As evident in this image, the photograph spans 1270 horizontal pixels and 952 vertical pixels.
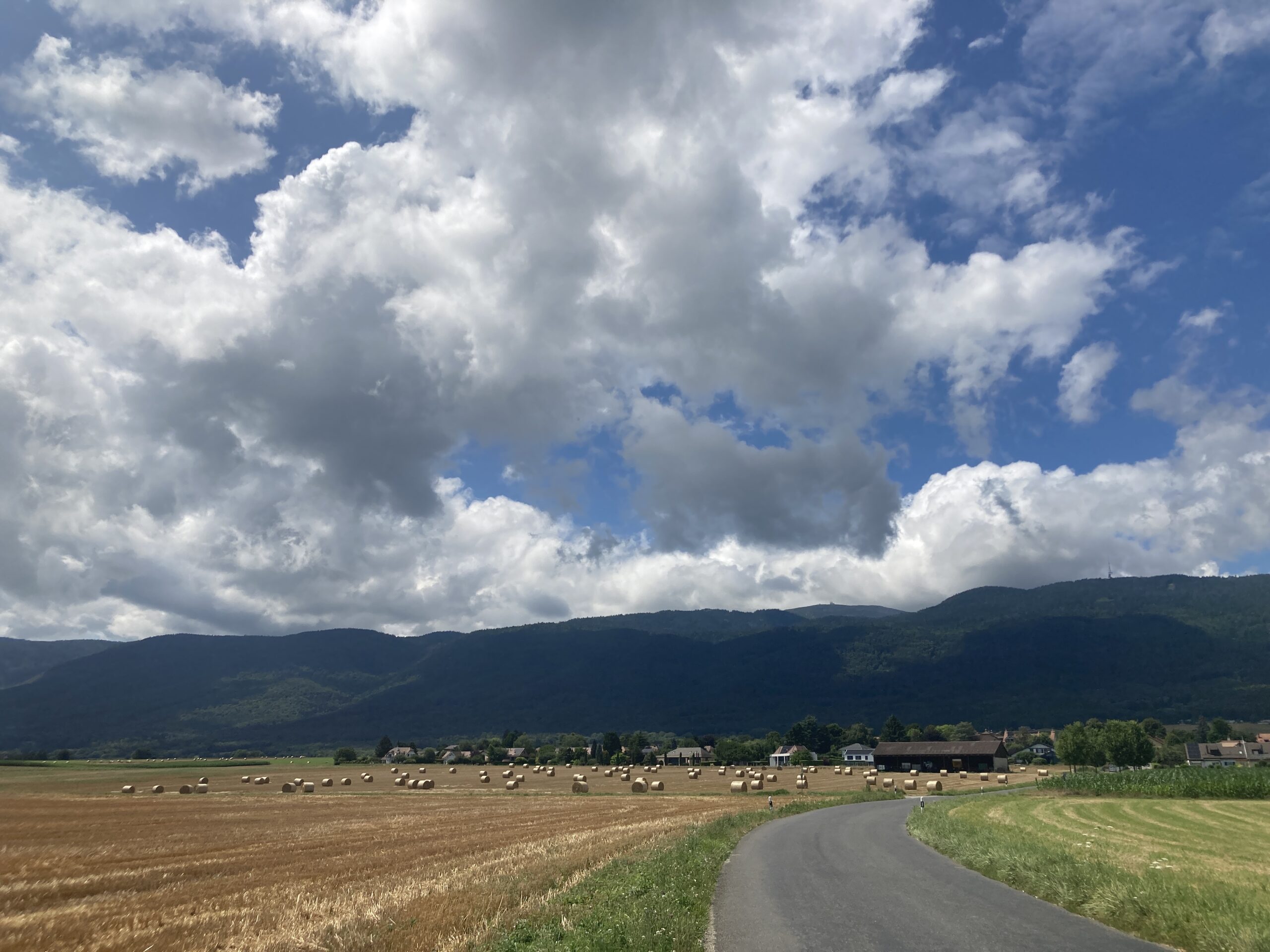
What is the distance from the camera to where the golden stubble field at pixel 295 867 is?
599 inches

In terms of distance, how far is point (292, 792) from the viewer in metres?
84.3

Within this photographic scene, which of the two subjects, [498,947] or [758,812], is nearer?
[498,947]

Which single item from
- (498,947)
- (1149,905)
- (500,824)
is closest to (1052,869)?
(1149,905)

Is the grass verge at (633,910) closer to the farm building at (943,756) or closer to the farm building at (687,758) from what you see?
the farm building at (943,756)

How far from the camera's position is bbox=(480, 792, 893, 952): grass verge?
13.0m

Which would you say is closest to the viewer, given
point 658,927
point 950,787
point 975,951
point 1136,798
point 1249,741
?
point 975,951

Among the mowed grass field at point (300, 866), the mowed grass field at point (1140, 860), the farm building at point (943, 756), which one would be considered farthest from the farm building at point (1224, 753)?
the mowed grass field at point (300, 866)

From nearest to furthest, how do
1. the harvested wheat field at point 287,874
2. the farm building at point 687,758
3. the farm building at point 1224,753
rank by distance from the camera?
1. the harvested wheat field at point 287,874
2. the farm building at point 1224,753
3. the farm building at point 687,758

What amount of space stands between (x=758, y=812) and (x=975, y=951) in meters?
37.5

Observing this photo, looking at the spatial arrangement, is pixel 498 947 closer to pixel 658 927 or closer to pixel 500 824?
pixel 658 927

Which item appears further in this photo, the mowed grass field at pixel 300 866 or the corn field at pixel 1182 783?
the corn field at pixel 1182 783

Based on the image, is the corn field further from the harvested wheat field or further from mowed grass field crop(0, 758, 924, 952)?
the harvested wheat field

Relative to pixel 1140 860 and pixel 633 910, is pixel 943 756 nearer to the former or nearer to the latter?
pixel 1140 860

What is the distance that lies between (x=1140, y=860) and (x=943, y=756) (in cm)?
13555
